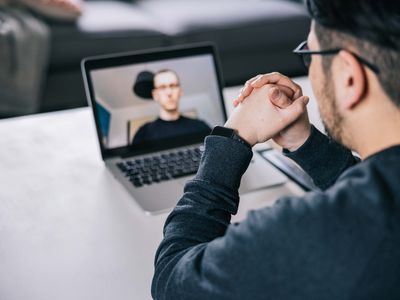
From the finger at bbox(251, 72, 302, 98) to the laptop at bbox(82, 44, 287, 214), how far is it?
266 millimetres

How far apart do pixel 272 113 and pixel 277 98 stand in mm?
29

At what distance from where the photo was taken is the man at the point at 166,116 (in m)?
1.39

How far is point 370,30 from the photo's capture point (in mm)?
679

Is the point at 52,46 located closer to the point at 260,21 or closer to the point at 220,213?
the point at 260,21

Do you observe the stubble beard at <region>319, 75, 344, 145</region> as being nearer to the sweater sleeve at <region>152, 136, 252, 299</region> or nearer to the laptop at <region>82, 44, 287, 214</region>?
the sweater sleeve at <region>152, 136, 252, 299</region>

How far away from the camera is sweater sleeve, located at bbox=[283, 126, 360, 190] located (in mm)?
1025

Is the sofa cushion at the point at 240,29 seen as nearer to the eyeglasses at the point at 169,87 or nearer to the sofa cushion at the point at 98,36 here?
the sofa cushion at the point at 98,36

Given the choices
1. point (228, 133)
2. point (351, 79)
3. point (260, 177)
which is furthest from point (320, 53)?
point (260, 177)

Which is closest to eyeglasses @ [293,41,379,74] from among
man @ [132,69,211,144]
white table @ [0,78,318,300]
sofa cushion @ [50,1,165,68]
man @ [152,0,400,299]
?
man @ [152,0,400,299]

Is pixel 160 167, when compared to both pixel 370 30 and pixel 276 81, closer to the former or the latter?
pixel 276 81

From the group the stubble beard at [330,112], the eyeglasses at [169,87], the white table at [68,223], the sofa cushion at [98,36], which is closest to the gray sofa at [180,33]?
the sofa cushion at [98,36]

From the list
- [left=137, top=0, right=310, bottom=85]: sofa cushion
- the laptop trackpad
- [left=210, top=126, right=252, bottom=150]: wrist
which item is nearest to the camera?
[left=210, top=126, right=252, bottom=150]: wrist

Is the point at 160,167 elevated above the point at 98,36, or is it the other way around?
the point at 160,167

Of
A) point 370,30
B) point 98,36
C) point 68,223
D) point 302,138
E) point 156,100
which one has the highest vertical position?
point 370,30
